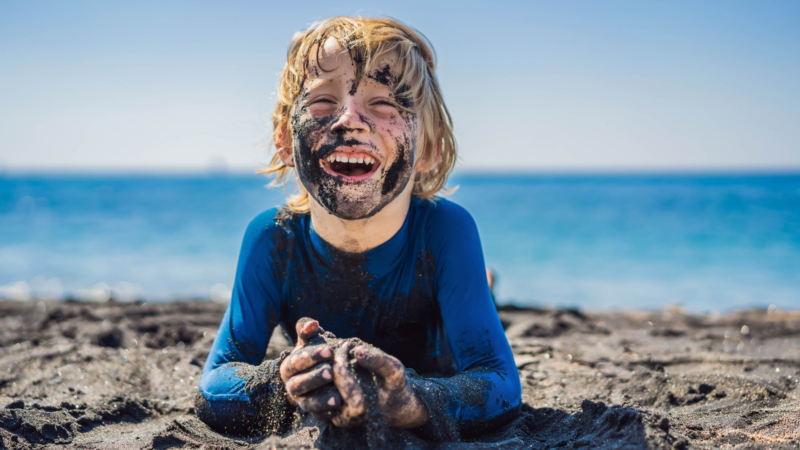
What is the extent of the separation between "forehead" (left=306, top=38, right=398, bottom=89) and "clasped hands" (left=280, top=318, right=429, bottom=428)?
1.19 m

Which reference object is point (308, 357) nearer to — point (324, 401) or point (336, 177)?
point (324, 401)

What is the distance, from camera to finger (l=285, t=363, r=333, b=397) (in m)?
1.57

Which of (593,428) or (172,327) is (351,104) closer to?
(593,428)

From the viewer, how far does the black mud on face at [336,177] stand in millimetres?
2191

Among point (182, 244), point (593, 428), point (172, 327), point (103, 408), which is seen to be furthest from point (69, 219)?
point (593, 428)

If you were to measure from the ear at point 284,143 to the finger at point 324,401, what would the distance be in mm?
1354

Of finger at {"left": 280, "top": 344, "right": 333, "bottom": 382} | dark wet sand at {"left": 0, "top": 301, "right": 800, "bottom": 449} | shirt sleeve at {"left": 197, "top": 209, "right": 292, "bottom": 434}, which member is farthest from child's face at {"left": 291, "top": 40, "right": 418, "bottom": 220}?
dark wet sand at {"left": 0, "top": 301, "right": 800, "bottom": 449}

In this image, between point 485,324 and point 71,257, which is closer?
point 485,324

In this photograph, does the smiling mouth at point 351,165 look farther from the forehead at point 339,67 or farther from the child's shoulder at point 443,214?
the child's shoulder at point 443,214

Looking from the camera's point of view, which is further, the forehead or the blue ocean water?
the blue ocean water

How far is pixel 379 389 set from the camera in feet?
5.23

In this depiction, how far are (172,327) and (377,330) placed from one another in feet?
8.39

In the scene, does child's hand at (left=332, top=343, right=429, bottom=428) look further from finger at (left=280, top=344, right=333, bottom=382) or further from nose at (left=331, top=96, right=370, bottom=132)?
nose at (left=331, top=96, right=370, bottom=132)

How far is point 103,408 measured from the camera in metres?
2.54
